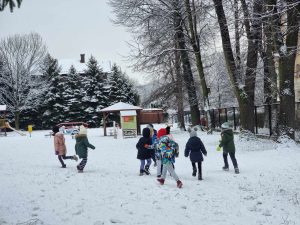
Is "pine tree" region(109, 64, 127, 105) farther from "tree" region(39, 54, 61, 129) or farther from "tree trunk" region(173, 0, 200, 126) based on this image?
"tree trunk" region(173, 0, 200, 126)

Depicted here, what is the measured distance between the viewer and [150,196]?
763 cm

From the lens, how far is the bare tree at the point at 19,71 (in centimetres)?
4784

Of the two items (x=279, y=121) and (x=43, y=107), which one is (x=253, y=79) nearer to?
(x=279, y=121)

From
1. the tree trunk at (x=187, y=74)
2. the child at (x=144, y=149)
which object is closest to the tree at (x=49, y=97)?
the tree trunk at (x=187, y=74)

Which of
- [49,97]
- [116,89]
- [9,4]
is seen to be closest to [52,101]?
[49,97]

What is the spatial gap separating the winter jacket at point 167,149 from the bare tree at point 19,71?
43345mm

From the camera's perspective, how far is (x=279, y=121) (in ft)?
48.5

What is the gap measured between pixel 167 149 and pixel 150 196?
1595 mm

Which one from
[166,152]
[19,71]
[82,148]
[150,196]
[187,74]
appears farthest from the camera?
[19,71]

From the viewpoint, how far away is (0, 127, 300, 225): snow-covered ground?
6152 mm

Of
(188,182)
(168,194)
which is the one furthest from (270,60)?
(168,194)

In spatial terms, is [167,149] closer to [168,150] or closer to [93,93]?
[168,150]

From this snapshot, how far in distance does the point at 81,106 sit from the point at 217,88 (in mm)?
21087

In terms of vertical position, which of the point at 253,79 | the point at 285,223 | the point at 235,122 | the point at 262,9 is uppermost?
the point at 262,9
